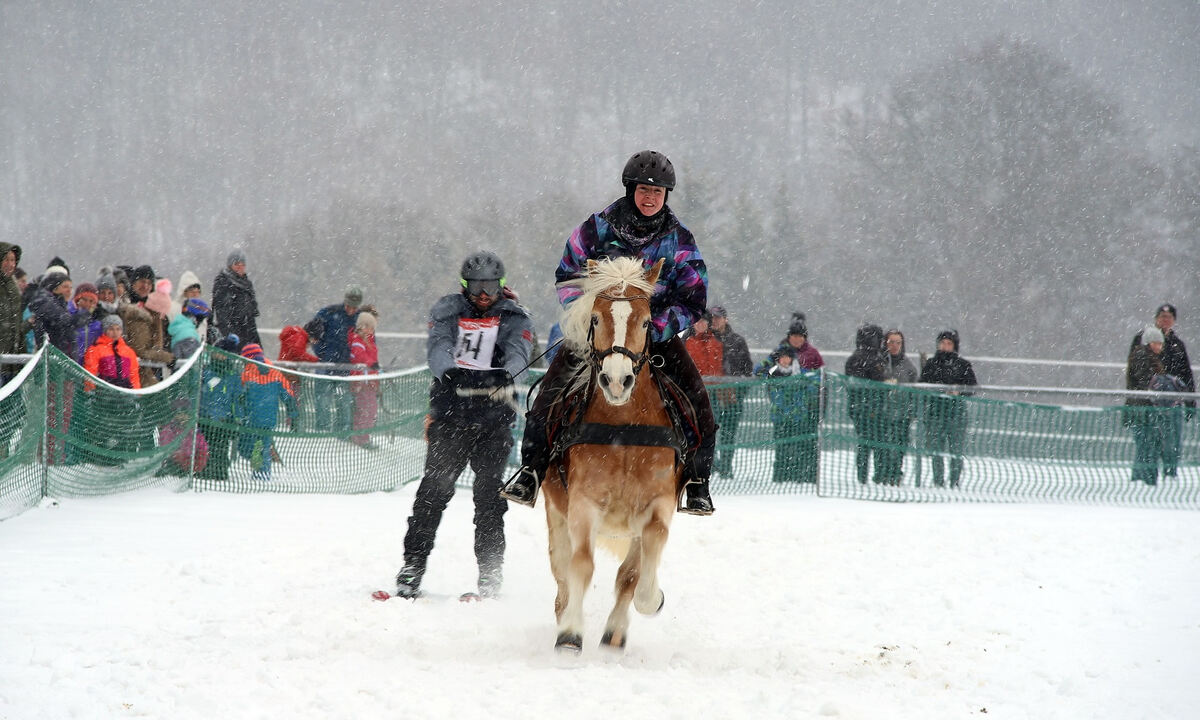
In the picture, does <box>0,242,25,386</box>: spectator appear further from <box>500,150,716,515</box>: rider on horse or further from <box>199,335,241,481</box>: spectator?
<box>500,150,716,515</box>: rider on horse

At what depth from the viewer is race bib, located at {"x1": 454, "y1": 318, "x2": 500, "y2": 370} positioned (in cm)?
752

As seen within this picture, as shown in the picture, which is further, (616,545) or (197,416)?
(197,416)

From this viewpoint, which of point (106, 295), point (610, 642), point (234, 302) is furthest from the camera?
point (234, 302)

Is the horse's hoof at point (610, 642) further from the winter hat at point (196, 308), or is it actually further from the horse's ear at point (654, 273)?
the winter hat at point (196, 308)

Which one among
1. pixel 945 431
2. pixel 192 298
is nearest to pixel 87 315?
pixel 192 298

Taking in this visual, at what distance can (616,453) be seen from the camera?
6039mm

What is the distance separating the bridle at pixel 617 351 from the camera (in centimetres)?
579

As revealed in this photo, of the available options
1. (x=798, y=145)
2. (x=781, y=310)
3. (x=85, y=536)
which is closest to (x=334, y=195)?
(x=798, y=145)

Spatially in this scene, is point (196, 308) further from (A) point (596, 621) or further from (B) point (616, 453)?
(B) point (616, 453)

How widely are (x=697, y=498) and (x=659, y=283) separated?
1.18 m

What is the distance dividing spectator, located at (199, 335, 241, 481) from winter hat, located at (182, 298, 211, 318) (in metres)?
1.93

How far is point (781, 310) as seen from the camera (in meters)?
43.6

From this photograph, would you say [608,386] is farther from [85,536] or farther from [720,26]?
[720,26]

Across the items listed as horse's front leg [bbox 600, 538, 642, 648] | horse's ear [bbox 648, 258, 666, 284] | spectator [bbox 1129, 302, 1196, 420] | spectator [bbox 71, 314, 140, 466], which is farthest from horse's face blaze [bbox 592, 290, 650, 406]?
spectator [bbox 1129, 302, 1196, 420]
